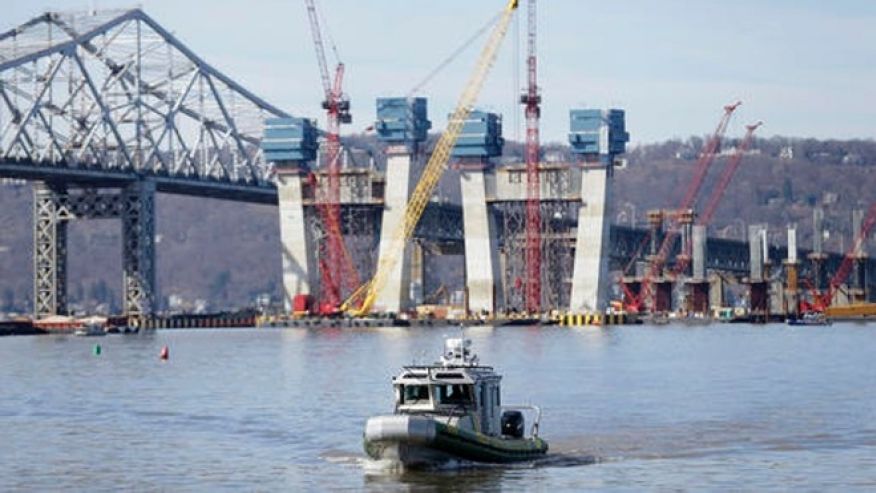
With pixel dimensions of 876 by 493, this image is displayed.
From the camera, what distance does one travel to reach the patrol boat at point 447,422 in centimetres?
5788

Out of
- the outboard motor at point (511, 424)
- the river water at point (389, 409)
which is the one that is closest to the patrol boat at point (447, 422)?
the outboard motor at point (511, 424)

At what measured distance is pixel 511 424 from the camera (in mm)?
63875

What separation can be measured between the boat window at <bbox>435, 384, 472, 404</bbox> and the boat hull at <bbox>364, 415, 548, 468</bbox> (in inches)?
46.0

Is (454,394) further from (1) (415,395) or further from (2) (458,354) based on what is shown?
(2) (458,354)

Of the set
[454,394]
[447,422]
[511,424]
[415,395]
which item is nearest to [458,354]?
[454,394]

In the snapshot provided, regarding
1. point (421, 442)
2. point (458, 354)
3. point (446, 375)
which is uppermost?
point (458, 354)

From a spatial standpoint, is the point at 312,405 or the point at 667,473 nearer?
the point at 667,473

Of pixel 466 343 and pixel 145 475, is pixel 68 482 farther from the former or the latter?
pixel 466 343

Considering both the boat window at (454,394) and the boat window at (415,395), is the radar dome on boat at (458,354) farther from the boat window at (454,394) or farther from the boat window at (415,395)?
the boat window at (415,395)

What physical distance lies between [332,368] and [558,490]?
6309 cm

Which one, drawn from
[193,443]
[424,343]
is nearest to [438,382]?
[193,443]

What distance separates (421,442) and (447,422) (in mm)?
2062

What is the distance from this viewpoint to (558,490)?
56656 mm

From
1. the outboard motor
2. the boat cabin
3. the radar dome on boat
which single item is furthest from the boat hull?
the outboard motor
